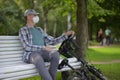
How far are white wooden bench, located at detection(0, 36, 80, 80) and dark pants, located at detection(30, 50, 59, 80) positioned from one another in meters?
0.13

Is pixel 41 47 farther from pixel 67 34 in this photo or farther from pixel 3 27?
pixel 3 27

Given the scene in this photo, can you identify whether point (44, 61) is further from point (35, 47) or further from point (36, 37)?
point (36, 37)

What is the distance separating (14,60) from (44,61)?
26.2 inches

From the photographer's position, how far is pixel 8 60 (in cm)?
849

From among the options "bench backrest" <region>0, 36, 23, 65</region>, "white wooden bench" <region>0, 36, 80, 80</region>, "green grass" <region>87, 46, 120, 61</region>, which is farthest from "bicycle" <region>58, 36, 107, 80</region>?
"green grass" <region>87, 46, 120, 61</region>

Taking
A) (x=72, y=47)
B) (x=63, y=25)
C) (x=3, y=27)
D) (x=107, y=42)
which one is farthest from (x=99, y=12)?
(x=63, y=25)

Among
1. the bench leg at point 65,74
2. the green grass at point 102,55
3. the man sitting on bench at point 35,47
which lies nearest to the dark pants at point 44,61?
the man sitting on bench at point 35,47

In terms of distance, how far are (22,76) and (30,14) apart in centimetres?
134

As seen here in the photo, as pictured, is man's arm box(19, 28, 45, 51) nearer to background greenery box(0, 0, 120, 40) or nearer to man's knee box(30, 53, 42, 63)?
man's knee box(30, 53, 42, 63)

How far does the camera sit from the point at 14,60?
339 inches

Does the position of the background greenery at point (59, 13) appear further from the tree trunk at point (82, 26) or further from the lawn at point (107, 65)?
the tree trunk at point (82, 26)

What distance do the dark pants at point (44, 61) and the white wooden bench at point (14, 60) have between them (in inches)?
5.0

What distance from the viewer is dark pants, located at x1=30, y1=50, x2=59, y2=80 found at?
789 centimetres

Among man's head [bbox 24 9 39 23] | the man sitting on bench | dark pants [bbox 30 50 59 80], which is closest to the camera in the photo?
dark pants [bbox 30 50 59 80]
